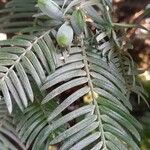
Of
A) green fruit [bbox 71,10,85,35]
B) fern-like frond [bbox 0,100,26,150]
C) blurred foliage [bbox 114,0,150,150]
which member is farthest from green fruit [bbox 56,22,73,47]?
blurred foliage [bbox 114,0,150,150]

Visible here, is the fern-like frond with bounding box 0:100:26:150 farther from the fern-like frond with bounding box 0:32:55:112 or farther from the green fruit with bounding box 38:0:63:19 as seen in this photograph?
the green fruit with bounding box 38:0:63:19

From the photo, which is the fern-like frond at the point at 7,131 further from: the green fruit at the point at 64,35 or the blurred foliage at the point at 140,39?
the blurred foliage at the point at 140,39

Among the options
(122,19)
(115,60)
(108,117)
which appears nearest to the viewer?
(108,117)

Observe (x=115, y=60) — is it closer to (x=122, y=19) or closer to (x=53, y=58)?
(x=53, y=58)

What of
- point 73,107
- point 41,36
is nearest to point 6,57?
point 41,36

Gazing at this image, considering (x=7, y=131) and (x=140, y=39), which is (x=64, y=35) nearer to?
(x=7, y=131)

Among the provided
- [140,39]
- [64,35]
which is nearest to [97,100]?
[64,35]
